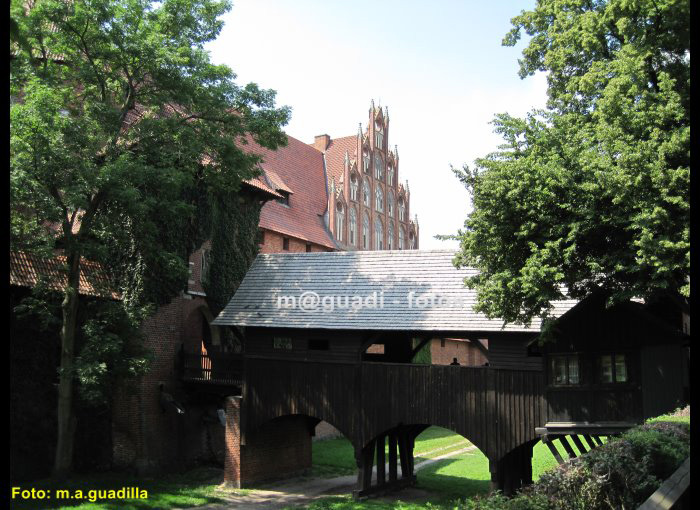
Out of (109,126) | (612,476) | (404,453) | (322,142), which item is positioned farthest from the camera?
(322,142)

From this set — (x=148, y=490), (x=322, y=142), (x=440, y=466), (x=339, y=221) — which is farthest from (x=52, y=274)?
(x=322, y=142)

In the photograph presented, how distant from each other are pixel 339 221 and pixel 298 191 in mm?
3348

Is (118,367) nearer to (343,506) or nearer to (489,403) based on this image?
(343,506)

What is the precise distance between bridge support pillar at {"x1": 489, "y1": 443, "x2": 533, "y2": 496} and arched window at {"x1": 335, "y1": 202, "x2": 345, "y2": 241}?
21.5 meters

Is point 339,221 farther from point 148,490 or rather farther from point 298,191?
point 148,490

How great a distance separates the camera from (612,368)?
16.3 metres

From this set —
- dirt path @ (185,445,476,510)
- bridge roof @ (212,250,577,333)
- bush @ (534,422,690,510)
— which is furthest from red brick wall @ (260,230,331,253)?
bush @ (534,422,690,510)

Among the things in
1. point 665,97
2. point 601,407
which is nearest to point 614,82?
point 665,97

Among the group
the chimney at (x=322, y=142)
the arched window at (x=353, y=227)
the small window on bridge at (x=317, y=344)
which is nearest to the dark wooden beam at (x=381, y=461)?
the small window on bridge at (x=317, y=344)

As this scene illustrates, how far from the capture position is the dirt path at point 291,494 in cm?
1925

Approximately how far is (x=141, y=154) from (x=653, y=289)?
43.1 feet

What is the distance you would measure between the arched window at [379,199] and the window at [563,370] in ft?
89.2

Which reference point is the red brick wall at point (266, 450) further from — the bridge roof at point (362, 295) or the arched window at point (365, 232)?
the arched window at point (365, 232)

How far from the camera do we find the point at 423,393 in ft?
61.4
